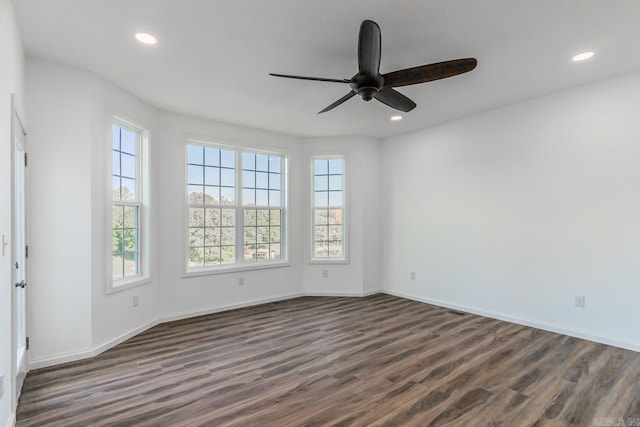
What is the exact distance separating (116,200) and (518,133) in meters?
5.01

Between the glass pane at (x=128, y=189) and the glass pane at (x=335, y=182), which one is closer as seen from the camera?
the glass pane at (x=128, y=189)

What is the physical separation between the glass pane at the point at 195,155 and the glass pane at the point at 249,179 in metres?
0.70

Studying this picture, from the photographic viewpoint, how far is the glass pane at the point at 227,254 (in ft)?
16.0


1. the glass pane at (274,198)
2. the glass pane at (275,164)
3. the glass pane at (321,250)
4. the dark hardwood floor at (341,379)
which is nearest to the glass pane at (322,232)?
the glass pane at (321,250)

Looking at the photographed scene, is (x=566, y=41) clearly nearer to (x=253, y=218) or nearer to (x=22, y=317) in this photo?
Result: (x=253, y=218)

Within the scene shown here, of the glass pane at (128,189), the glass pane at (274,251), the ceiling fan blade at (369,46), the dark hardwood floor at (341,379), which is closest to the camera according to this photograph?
the ceiling fan blade at (369,46)

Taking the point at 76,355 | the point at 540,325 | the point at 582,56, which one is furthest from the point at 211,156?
the point at 540,325

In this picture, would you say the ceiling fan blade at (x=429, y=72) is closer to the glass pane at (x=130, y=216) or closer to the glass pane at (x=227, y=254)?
the glass pane at (x=130, y=216)

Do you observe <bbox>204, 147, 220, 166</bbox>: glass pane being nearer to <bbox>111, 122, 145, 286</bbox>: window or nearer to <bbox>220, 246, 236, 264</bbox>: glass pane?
<bbox>111, 122, 145, 286</bbox>: window

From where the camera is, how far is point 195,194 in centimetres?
466

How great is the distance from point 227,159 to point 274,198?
1022 mm

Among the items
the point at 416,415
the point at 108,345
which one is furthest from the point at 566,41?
the point at 108,345

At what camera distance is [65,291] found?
9.86ft

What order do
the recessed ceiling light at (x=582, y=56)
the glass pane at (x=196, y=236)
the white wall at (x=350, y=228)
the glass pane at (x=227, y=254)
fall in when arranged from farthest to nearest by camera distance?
the white wall at (x=350, y=228)
the glass pane at (x=227, y=254)
the glass pane at (x=196, y=236)
the recessed ceiling light at (x=582, y=56)
